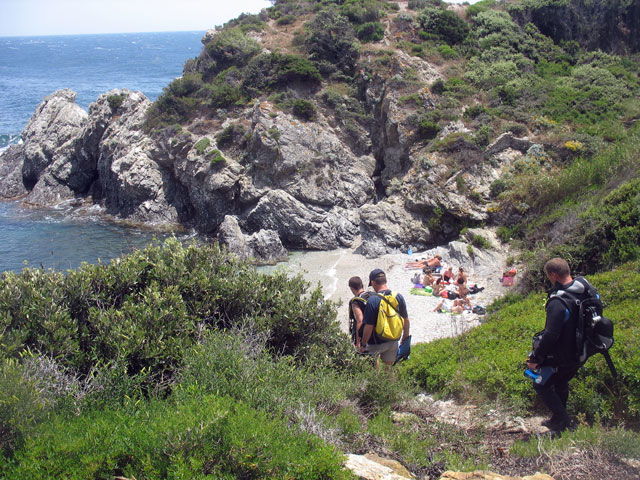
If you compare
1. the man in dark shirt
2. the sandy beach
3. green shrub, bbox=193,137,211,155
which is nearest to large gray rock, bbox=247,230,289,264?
the sandy beach

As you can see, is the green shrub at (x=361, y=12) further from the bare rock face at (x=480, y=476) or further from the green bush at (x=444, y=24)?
the bare rock face at (x=480, y=476)

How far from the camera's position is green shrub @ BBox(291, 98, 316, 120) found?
2602cm

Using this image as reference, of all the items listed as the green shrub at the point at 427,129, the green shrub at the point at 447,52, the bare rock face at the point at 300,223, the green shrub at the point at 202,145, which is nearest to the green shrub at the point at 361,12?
the green shrub at the point at 447,52

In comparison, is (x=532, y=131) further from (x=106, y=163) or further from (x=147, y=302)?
(x=106, y=163)

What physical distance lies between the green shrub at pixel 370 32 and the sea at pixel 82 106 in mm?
18277

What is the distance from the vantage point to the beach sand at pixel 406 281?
1258cm

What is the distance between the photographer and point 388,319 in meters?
6.21

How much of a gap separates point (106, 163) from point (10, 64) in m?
83.5

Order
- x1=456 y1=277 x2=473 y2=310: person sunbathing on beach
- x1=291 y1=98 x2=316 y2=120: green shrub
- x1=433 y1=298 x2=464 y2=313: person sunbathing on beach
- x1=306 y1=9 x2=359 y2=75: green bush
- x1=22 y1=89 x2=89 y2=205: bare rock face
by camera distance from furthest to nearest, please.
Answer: x1=22 y1=89 x2=89 y2=205: bare rock face < x1=306 y1=9 x2=359 y2=75: green bush < x1=291 y1=98 x2=316 y2=120: green shrub < x1=456 y1=277 x2=473 y2=310: person sunbathing on beach < x1=433 y1=298 x2=464 y2=313: person sunbathing on beach

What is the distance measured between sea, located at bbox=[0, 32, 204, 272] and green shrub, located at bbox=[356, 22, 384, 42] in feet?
60.0

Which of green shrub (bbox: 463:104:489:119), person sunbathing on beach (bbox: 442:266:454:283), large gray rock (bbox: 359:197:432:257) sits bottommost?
person sunbathing on beach (bbox: 442:266:454:283)

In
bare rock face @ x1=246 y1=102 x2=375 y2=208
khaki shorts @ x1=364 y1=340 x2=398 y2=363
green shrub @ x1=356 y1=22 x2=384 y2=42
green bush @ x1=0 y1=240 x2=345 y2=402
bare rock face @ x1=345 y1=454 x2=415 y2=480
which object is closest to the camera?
bare rock face @ x1=345 y1=454 x2=415 y2=480

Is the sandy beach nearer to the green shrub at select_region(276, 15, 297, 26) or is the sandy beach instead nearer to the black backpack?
the black backpack

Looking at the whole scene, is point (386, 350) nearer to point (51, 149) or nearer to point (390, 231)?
point (390, 231)
